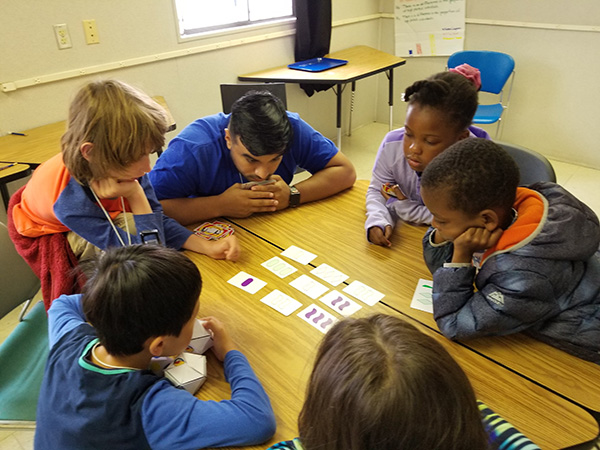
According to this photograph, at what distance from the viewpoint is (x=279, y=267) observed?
1449 millimetres

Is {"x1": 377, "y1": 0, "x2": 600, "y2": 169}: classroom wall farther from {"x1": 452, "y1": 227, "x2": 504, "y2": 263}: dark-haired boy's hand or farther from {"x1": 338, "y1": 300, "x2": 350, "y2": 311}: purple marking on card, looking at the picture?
{"x1": 338, "y1": 300, "x2": 350, "y2": 311}: purple marking on card

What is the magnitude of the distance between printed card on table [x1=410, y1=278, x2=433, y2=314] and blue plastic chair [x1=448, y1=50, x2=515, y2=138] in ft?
8.94

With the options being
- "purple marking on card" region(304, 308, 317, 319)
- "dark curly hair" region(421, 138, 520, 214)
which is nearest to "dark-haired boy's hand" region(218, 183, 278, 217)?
"purple marking on card" region(304, 308, 317, 319)

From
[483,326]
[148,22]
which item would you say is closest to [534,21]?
[148,22]

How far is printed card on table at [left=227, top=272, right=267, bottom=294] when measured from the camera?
136 centimetres

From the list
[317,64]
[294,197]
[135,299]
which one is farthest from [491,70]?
[135,299]

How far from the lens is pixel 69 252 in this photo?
147 centimetres

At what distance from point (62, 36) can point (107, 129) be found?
6.17 ft

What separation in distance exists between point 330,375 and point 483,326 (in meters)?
0.57

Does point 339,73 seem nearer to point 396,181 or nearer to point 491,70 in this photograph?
point 491,70

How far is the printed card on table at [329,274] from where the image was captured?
138 centimetres

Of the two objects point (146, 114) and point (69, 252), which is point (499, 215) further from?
point (69, 252)

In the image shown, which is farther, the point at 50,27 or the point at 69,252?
the point at 50,27

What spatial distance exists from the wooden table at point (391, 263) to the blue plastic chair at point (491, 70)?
91.3 inches
